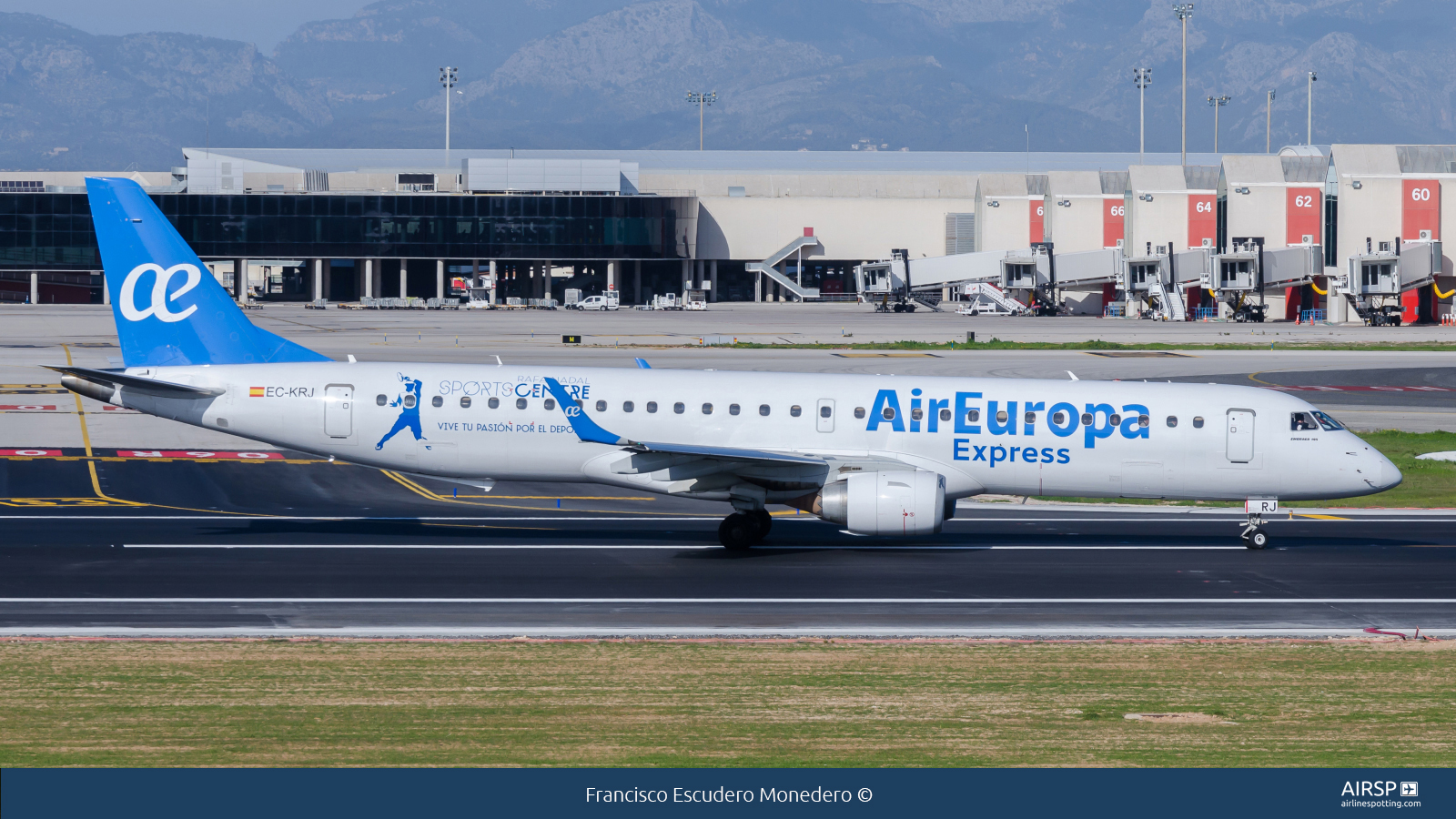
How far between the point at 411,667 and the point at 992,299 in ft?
427

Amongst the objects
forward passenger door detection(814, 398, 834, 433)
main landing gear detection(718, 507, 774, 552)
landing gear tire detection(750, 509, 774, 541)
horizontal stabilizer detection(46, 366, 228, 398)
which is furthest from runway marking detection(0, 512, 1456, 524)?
horizontal stabilizer detection(46, 366, 228, 398)

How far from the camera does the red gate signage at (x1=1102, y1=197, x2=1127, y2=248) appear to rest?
147750mm

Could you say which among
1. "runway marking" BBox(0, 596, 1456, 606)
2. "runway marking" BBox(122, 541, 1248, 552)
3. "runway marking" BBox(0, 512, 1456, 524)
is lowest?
"runway marking" BBox(0, 596, 1456, 606)

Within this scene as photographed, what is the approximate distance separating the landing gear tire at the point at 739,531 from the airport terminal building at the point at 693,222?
98713 millimetres

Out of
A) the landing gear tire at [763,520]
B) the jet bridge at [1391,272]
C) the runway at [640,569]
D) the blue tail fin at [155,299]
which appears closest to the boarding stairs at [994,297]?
the jet bridge at [1391,272]

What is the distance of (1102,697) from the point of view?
18.8 m

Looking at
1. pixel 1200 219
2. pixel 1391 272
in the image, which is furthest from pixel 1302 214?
pixel 1391 272

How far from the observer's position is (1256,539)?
31422mm

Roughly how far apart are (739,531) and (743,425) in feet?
7.24

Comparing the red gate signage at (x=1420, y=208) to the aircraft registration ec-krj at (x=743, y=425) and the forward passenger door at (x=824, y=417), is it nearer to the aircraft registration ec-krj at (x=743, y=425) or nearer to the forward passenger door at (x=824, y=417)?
the aircraft registration ec-krj at (x=743, y=425)

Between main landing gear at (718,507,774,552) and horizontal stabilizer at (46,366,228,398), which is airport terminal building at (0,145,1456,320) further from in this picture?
horizontal stabilizer at (46,366,228,398)

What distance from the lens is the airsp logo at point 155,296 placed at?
31.9m

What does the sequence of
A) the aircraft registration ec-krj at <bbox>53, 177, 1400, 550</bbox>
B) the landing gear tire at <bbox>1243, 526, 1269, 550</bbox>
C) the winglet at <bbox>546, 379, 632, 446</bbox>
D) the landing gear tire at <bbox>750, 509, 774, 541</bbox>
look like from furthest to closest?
1. the landing gear tire at <bbox>1243, 526, 1269, 550</bbox>
2. the landing gear tire at <bbox>750, 509, 774, 541</bbox>
3. the aircraft registration ec-krj at <bbox>53, 177, 1400, 550</bbox>
4. the winglet at <bbox>546, 379, 632, 446</bbox>

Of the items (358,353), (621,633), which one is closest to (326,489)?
(621,633)
